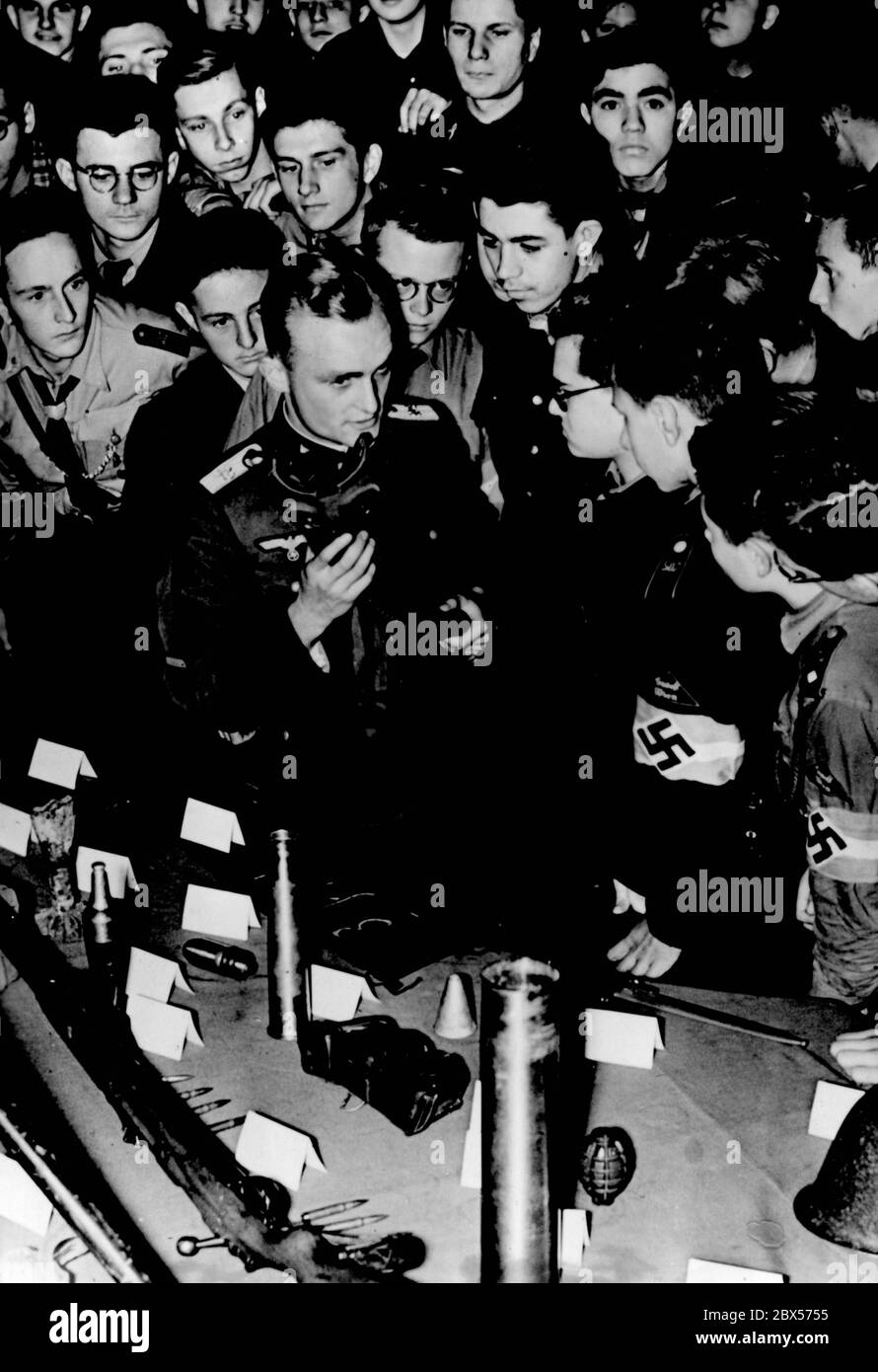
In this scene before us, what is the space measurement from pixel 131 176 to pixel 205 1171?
79.7 inches

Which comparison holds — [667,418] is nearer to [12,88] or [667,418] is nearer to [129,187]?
[129,187]

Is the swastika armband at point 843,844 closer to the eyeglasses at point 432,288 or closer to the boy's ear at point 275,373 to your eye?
the eyeglasses at point 432,288

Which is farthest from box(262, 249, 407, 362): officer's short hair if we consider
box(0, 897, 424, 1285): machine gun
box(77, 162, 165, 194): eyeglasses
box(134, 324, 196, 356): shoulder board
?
box(0, 897, 424, 1285): machine gun

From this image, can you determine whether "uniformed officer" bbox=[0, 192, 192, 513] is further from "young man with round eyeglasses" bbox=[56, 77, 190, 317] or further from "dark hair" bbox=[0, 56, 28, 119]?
"dark hair" bbox=[0, 56, 28, 119]

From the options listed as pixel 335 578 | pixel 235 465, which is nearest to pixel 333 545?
pixel 335 578

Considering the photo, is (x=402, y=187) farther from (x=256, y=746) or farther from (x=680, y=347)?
(x=256, y=746)

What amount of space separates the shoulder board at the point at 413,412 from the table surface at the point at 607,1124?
1206 mm

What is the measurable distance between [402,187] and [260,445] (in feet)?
2.00

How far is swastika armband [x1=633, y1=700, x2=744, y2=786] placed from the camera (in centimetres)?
269

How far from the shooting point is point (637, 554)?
268 cm

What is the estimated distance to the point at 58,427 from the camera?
2977 mm

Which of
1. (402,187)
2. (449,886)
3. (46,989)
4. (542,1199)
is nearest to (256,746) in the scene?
(449,886)

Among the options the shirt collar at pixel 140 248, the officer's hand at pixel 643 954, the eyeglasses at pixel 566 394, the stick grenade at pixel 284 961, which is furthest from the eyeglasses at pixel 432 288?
the officer's hand at pixel 643 954

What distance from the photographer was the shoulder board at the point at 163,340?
286cm
